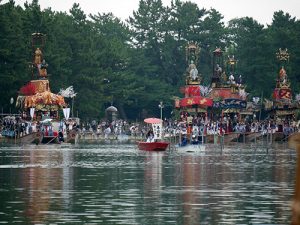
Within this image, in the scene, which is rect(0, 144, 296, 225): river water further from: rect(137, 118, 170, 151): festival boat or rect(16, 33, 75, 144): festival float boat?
rect(16, 33, 75, 144): festival float boat

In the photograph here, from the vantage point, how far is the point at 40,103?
412 ft

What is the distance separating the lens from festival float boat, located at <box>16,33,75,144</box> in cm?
11581

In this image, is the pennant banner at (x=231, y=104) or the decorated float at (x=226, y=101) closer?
the decorated float at (x=226, y=101)

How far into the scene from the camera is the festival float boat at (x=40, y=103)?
115812 millimetres

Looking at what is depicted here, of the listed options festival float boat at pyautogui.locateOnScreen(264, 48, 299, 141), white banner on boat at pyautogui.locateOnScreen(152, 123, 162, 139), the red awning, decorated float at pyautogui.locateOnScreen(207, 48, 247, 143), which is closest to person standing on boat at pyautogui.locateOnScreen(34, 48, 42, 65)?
the red awning

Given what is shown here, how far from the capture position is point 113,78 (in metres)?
160

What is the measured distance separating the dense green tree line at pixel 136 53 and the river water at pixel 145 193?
71013 mm

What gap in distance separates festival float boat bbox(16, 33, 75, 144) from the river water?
51.9 meters

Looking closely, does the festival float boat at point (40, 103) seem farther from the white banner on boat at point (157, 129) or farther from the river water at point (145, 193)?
the river water at point (145, 193)

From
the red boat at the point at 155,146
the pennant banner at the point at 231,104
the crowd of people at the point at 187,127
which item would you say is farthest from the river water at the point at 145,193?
the pennant banner at the point at 231,104

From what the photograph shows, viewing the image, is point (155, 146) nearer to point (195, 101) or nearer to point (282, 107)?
point (195, 101)

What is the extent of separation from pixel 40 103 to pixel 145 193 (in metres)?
87.2

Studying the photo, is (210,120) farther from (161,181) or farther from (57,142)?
(161,181)

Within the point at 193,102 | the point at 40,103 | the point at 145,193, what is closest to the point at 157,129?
the point at 40,103
